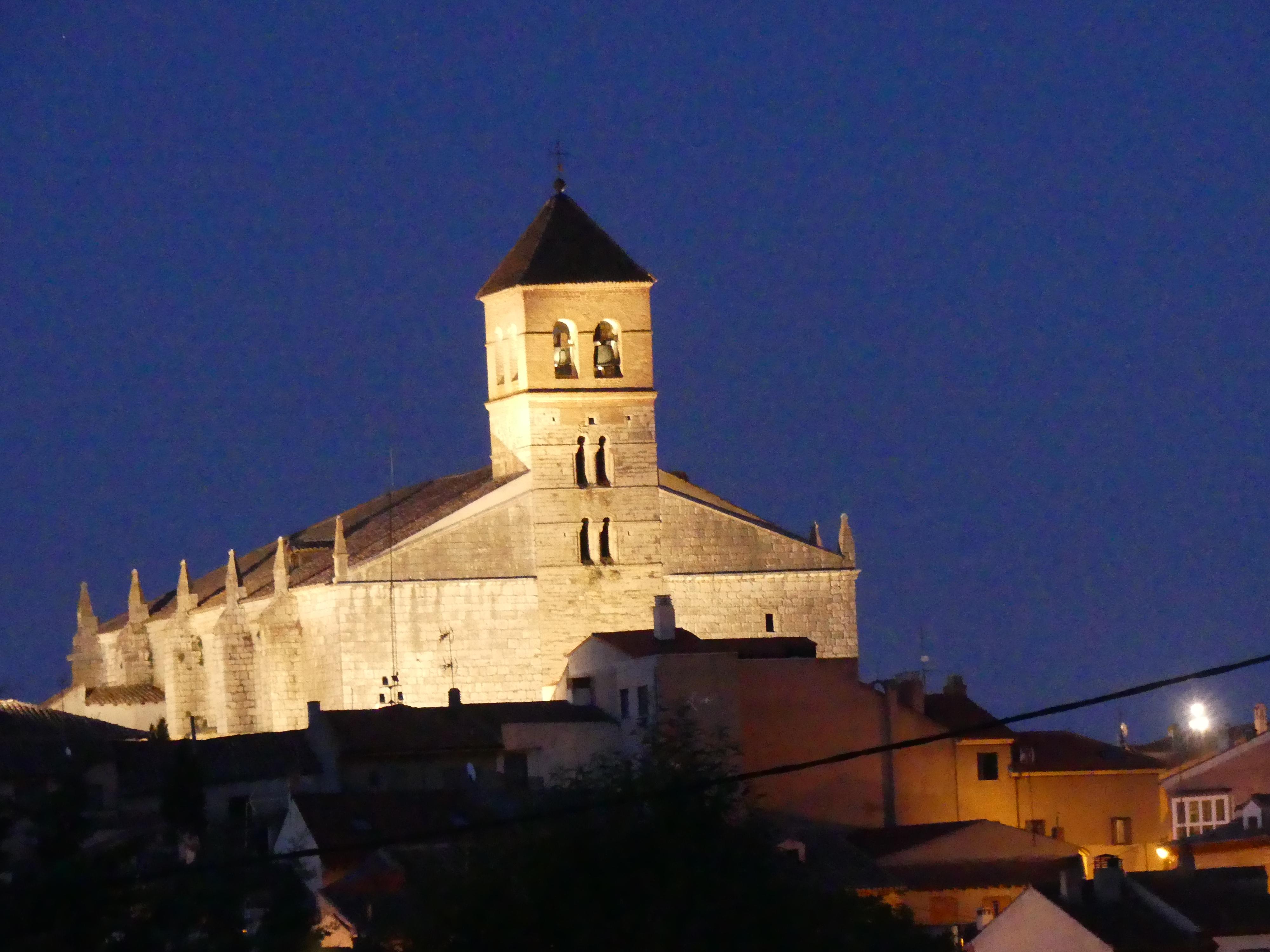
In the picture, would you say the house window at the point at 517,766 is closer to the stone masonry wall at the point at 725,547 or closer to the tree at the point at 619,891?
the stone masonry wall at the point at 725,547

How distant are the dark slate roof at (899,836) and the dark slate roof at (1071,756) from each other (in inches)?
210

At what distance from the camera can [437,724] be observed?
221 ft

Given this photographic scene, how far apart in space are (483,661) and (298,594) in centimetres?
542

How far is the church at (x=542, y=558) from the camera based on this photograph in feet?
243

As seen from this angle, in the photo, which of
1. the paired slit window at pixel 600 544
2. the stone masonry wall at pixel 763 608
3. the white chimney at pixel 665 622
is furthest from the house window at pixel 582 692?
the paired slit window at pixel 600 544

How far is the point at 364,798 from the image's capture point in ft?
199

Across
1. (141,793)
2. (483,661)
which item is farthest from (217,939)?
(483,661)

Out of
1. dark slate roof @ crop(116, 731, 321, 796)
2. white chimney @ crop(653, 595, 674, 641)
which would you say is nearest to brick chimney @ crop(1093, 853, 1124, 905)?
white chimney @ crop(653, 595, 674, 641)

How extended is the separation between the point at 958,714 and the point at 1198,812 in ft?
20.4

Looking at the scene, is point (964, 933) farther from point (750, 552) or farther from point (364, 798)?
point (750, 552)

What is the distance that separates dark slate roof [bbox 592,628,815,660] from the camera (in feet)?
221

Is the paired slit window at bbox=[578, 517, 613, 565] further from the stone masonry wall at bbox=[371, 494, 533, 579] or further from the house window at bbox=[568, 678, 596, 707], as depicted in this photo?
the house window at bbox=[568, 678, 596, 707]

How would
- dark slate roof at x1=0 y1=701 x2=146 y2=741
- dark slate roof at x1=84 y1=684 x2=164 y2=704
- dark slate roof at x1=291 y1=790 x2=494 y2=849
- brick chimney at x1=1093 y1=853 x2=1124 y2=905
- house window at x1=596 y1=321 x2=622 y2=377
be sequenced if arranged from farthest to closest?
1. dark slate roof at x1=84 y1=684 x2=164 y2=704
2. house window at x1=596 y1=321 x2=622 y2=377
3. dark slate roof at x1=0 y1=701 x2=146 y2=741
4. dark slate roof at x1=291 y1=790 x2=494 y2=849
5. brick chimney at x1=1093 y1=853 x2=1124 y2=905

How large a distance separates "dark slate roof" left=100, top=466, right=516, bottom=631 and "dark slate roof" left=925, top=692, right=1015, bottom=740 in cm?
1032
